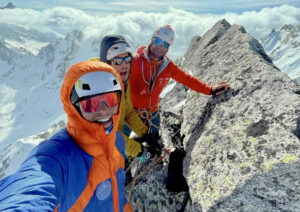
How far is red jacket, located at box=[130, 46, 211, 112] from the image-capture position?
5645mm

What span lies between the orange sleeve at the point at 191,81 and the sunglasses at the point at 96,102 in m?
2.39

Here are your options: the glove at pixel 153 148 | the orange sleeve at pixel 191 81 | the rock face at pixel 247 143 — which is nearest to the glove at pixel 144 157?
the glove at pixel 153 148

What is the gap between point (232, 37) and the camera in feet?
20.1

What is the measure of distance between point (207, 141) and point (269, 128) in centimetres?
111

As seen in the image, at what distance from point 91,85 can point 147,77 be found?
116 inches

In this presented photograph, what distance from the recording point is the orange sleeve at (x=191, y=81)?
490 cm

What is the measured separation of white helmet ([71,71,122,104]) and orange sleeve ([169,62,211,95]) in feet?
8.20

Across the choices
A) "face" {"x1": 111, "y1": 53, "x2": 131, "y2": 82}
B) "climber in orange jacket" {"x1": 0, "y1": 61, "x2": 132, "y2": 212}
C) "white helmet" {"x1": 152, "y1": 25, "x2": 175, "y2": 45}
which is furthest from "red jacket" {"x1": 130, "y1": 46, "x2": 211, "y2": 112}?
"climber in orange jacket" {"x1": 0, "y1": 61, "x2": 132, "y2": 212}

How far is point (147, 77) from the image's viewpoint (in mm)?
5762

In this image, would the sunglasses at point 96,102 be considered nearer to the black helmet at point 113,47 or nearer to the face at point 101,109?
the face at point 101,109

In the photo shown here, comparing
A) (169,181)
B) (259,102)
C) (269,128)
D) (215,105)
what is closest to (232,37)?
(215,105)

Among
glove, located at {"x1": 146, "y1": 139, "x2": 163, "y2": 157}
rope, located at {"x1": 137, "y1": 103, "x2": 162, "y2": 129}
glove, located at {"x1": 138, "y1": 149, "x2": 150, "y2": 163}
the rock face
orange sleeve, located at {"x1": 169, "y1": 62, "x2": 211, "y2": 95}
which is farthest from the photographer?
rope, located at {"x1": 137, "y1": 103, "x2": 162, "y2": 129}

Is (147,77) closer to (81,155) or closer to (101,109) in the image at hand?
(101,109)

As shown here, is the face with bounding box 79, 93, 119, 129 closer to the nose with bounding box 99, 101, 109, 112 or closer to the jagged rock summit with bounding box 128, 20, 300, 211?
the nose with bounding box 99, 101, 109, 112
